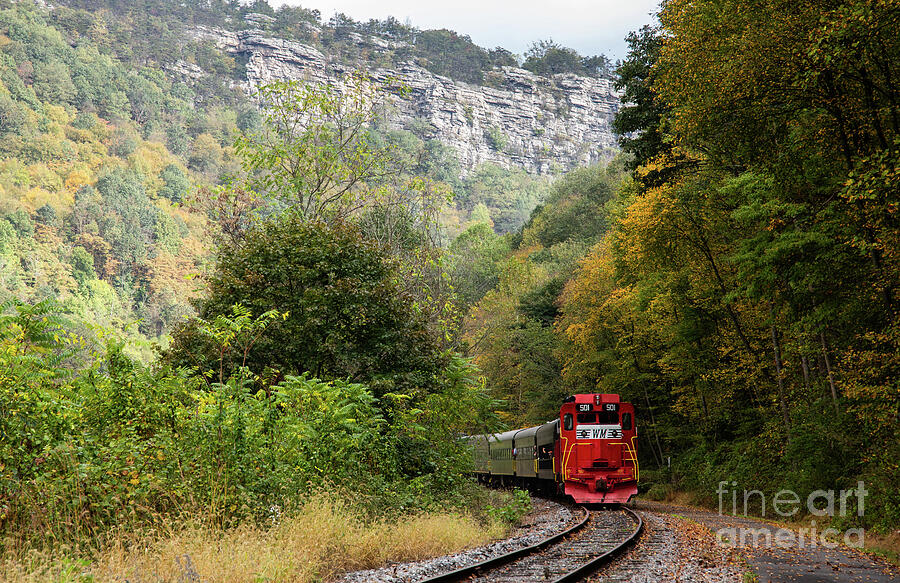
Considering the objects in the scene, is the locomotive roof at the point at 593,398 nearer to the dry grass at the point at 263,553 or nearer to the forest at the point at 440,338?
the forest at the point at 440,338

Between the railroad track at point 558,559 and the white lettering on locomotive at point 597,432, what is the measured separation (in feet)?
23.3

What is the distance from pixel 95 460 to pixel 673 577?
7.90 metres

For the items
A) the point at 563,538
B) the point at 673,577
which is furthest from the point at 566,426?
the point at 673,577

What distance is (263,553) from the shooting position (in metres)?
8.95

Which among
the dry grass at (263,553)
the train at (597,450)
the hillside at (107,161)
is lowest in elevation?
the dry grass at (263,553)

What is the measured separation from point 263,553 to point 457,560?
339 cm

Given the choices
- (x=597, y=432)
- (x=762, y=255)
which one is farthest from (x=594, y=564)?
(x=597, y=432)

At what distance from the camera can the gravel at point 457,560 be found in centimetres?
948

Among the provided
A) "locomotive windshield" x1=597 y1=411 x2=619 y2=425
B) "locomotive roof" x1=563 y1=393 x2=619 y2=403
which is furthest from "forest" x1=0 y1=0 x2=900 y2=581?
"locomotive windshield" x1=597 y1=411 x2=619 y2=425

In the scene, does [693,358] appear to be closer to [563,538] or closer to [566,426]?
[566,426]

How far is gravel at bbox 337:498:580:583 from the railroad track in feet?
1.09

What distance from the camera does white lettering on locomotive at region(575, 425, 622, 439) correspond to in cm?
2466

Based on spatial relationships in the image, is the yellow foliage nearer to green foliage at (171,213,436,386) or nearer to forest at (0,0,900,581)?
forest at (0,0,900,581)

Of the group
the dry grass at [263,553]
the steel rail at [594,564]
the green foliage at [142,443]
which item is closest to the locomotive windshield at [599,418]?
the steel rail at [594,564]
